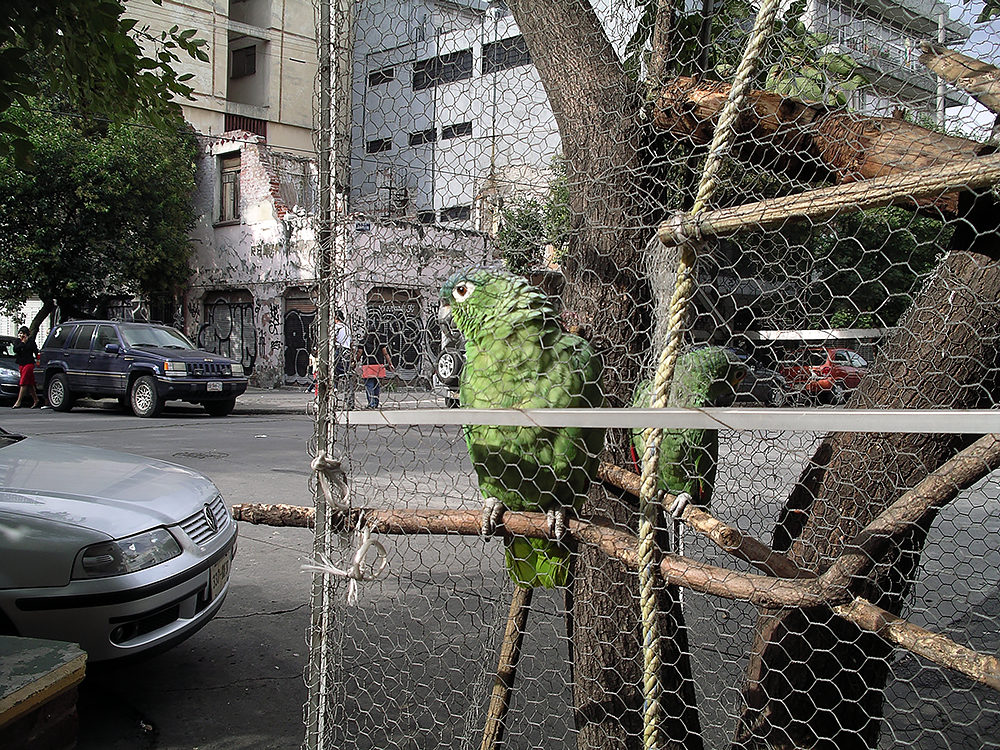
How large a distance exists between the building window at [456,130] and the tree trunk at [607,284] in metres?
0.27

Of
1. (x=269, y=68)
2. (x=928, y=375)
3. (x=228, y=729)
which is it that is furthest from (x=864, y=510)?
(x=269, y=68)

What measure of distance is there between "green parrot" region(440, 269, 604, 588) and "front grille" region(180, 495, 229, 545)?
176 cm

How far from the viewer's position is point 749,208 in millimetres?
1160

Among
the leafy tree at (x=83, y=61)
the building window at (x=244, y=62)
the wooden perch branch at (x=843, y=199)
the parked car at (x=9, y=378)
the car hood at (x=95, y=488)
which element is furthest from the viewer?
the building window at (x=244, y=62)

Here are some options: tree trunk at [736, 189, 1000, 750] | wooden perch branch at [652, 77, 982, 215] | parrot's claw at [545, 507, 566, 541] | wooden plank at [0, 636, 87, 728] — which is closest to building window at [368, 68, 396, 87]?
wooden perch branch at [652, 77, 982, 215]

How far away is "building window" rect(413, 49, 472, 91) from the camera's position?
172 centimetres

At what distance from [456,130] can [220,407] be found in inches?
460

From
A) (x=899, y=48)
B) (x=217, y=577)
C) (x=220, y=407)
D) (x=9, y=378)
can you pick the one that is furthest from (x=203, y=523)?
(x=9, y=378)

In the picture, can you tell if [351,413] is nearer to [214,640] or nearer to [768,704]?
[768,704]

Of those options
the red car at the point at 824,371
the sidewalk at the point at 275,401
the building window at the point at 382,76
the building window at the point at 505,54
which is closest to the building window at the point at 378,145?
the building window at the point at 382,76

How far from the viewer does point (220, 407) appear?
1235 cm

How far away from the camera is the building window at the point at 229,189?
1680 cm

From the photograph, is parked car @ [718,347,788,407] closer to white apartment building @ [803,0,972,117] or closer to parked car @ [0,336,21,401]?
white apartment building @ [803,0,972,117]

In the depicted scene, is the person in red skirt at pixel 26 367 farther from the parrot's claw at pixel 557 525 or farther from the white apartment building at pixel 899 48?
the white apartment building at pixel 899 48
